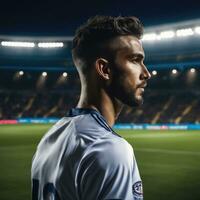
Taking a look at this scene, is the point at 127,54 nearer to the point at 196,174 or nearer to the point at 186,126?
the point at 196,174

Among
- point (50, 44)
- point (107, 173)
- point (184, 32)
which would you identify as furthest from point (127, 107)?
point (107, 173)

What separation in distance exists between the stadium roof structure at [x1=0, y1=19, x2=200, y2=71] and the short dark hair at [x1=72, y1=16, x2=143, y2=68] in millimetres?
45019

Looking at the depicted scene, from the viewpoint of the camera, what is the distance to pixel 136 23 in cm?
200

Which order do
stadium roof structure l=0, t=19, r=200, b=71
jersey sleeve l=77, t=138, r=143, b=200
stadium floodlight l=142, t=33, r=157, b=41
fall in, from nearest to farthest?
1. jersey sleeve l=77, t=138, r=143, b=200
2. stadium roof structure l=0, t=19, r=200, b=71
3. stadium floodlight l=142, t=33, r=157, b=41

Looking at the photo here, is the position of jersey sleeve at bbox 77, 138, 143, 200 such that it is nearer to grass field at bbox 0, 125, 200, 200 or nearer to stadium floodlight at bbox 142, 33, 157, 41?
grass field at bbox 0, 125, 200, 200

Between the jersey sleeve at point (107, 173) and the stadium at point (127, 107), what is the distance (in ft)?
54.8

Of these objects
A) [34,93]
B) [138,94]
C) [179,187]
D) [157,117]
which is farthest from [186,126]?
[138,94]

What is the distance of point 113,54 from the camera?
1937mm

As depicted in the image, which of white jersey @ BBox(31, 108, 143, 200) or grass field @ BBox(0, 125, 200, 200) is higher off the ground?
white jersey @ BBox(31, 108, 143, 200)

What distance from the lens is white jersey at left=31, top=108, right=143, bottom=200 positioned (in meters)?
1.54

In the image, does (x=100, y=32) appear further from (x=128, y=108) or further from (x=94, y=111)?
(x=128, y=108)

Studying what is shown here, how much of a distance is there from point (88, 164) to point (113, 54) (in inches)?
24.5

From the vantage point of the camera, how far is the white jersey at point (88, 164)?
1543mm

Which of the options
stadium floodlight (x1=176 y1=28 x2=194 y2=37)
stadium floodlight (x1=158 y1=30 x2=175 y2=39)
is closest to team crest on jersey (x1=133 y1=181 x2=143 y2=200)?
stadium floodlight (x1=176 y1=28 x2=194 y2=37)
